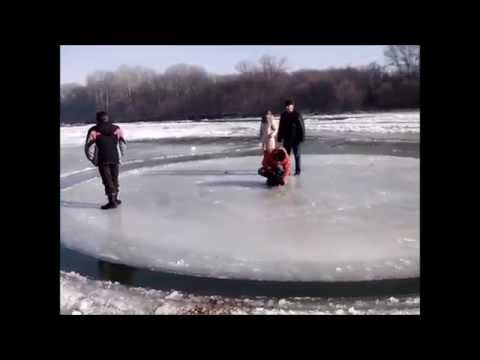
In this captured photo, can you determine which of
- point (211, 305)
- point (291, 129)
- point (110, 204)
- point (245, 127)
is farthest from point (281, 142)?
point (245, 127)

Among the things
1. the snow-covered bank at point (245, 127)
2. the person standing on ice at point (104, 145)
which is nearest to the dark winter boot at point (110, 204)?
the person standing on ice at point (104, 145)

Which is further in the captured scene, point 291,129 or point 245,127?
point 245,127

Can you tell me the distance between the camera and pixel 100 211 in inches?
275

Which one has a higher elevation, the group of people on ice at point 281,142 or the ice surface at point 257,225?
the group of people on ice at point 281,142

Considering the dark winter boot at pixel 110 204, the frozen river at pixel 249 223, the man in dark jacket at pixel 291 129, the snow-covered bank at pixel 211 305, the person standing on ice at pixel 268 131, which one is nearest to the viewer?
the snow-covered bank at pixel 211 305

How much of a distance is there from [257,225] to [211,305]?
2.06 m

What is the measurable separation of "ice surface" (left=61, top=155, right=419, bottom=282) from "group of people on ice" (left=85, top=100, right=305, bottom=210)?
0.31m

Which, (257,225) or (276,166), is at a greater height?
(276,166)

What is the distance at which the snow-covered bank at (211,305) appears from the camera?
388 cm

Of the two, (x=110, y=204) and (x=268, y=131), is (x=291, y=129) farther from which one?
(x=110, y=204)

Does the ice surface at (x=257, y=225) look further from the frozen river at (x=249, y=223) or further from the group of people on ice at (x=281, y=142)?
the group of people on ice at (x=281, y=142)

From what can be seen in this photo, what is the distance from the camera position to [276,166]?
8133 millimetres

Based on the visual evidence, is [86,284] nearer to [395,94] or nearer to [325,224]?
[325,224]
